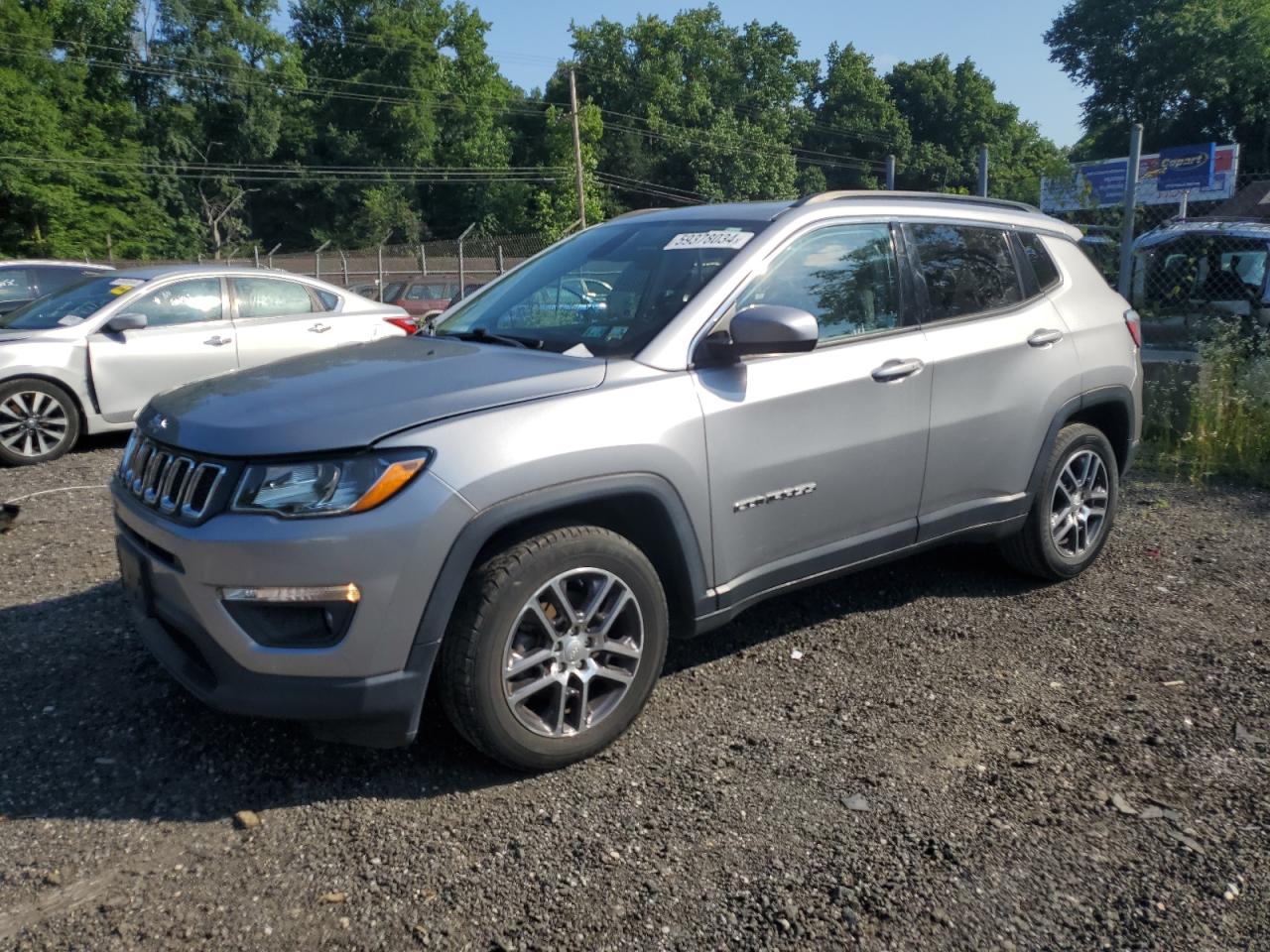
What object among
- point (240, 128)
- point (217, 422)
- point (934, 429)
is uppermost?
point (240, 128)

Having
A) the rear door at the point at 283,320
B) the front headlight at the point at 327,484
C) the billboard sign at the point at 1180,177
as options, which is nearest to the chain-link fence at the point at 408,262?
the billboard sign at the point at 1180,177

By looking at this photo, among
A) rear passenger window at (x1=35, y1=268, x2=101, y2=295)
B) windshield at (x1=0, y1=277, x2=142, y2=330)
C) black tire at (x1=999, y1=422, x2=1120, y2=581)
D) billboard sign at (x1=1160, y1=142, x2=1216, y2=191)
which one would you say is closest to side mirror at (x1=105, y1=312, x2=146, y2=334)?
windshield at (x1=0, y1=277, x2=142, y2=330)

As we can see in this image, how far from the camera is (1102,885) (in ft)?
8.89

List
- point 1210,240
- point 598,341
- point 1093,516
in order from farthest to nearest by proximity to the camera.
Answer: point 1210,240 < point 1093,516 < point 598,341

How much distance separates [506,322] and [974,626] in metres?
2.35

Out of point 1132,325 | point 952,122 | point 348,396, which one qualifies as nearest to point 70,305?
point 348,396

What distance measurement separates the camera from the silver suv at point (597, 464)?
288cm

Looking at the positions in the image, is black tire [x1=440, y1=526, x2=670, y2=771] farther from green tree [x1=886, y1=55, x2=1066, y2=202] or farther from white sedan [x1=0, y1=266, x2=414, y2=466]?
green tree [x1=886, y1=55, x2=1066, y2=202]

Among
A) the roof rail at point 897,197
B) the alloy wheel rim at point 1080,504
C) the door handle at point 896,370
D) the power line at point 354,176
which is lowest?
the alloy wheel rim at point 1080,504

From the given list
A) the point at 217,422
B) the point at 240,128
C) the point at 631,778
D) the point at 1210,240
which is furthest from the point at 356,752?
the point at 240,128

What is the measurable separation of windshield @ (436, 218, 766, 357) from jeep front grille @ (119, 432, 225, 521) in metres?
1.23

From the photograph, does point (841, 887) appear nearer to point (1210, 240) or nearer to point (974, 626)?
point (974, 626)

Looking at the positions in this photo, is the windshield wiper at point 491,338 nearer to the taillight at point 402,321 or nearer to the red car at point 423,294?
the taillight at point 402,321

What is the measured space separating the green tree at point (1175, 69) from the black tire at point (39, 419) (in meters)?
50.9
